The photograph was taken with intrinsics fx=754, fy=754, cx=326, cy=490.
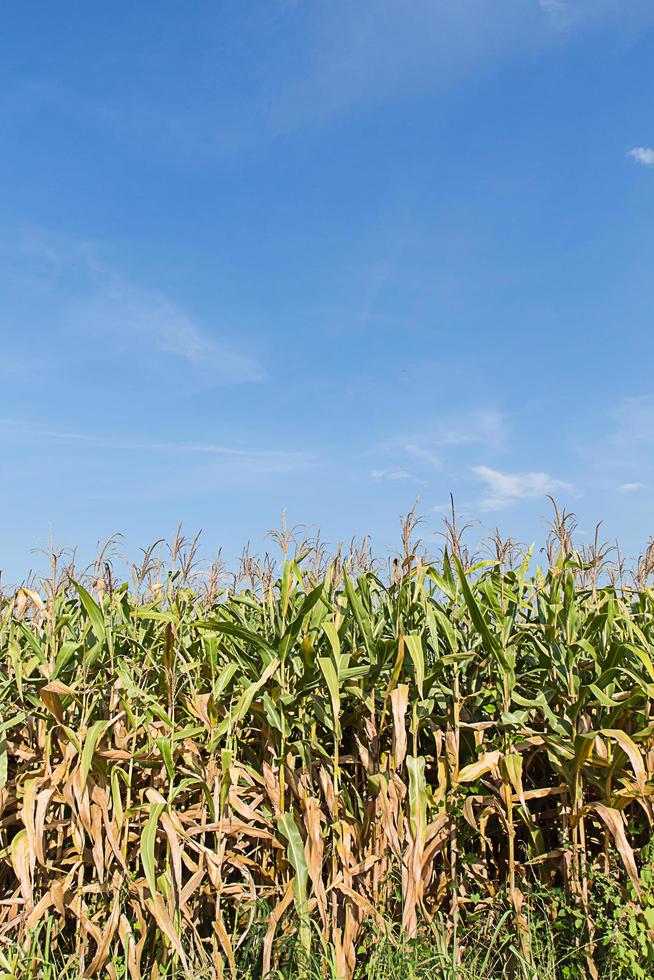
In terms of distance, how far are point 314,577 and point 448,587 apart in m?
0.79

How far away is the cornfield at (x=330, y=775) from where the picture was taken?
317 centimetres

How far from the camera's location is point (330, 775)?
11.0 feet

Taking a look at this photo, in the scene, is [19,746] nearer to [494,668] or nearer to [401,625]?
[401,625]

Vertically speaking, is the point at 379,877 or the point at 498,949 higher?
the point at 379,877

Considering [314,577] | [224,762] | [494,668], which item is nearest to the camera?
[224,762]

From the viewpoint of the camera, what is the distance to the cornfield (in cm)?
317

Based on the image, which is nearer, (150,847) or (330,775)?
(150,847)

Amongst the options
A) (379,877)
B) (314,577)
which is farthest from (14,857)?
(314,577)

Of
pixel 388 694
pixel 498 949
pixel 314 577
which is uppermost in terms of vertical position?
pixel 314 577

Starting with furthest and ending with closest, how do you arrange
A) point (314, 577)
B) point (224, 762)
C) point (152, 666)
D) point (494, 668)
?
point (314, 577) → point (152, 666) → point (494, 668) → point (224, 762)

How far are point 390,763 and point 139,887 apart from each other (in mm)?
1219

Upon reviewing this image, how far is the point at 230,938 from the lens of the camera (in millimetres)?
3242

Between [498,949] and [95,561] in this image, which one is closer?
[498,949]

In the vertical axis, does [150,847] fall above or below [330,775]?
below
